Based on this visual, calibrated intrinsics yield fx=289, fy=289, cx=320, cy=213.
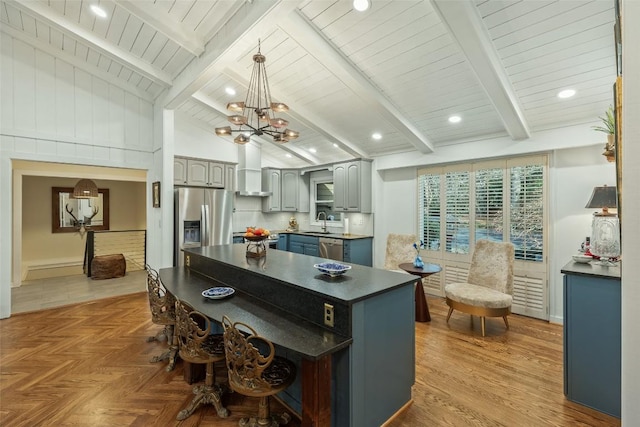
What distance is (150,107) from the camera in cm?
503

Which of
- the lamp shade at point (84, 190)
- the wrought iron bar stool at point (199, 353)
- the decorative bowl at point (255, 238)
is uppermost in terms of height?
the lamp shade at point (84, 190)

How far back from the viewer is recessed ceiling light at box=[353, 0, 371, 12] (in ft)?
7.95

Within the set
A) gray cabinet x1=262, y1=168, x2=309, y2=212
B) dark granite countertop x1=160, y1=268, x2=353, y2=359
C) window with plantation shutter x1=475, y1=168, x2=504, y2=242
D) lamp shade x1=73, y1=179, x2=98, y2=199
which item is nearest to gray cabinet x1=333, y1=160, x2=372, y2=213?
gray cabinet x1=262, y1=168, x2=309, y2=212

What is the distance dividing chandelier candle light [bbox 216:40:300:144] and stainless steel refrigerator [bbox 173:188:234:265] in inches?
59.7

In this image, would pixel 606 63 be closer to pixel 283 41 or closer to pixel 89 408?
pixel 283 41

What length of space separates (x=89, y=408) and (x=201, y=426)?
0.91 meters

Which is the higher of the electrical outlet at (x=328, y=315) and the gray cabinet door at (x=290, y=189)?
the gray cabinet door at (x=290, y=189)

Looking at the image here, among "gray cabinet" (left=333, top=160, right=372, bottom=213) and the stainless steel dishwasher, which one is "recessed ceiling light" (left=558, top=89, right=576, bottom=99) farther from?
the stainless steel dishwasher

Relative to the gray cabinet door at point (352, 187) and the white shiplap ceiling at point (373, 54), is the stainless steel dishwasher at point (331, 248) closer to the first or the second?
the gray cabinet door at point (352, 187)

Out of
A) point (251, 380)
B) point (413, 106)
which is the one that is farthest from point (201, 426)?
point (413, 106)

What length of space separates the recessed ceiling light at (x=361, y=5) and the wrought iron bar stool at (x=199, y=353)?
2.75 meters

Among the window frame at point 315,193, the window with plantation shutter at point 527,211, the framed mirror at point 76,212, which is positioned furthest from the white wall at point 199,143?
the window with plantation shutter at point 527,211

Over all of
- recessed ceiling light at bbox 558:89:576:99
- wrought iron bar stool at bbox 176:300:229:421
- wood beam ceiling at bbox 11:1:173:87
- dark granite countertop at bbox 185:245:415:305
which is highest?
wood beam ceiling at bbox 11:1:173:87

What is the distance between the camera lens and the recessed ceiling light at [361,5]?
242cm
